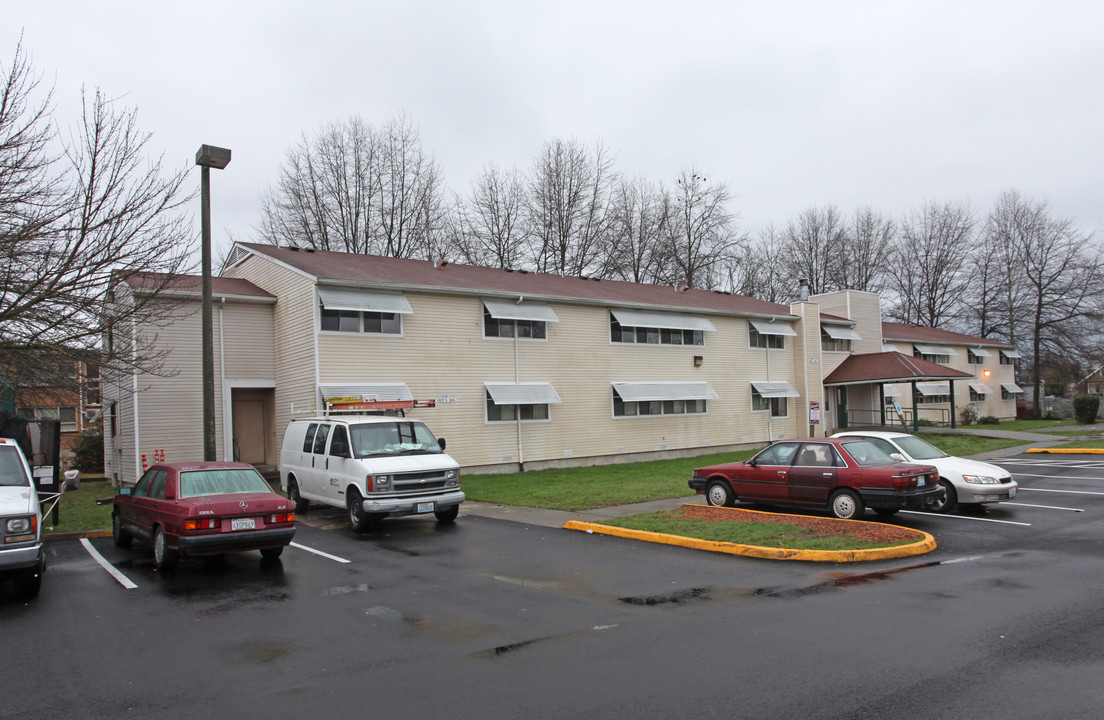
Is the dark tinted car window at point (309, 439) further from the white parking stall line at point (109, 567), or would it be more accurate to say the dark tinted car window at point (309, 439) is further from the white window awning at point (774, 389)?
the white window awning at point (774, 389)

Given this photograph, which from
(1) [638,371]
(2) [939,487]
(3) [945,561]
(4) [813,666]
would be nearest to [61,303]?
(4) [813,666]

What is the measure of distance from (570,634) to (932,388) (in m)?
42.8

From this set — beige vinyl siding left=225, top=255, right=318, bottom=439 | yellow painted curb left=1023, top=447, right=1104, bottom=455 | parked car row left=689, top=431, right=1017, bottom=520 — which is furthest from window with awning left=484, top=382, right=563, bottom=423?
yellow painted curb left=1023, top=447, right=1104, bottom=455

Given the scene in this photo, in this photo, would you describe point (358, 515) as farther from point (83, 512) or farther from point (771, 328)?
point (771, 328)

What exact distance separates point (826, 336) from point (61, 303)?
31309mm

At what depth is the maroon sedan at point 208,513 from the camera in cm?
939

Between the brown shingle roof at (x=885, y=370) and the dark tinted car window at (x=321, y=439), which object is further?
the brown shingle roof at (x=885, y=370)

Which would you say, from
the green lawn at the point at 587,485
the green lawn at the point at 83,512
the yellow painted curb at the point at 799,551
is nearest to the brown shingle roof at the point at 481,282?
the green lawn at the point at 587,485

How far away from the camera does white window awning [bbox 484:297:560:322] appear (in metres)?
22.9

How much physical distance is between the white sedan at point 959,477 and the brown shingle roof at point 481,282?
41.0 ft

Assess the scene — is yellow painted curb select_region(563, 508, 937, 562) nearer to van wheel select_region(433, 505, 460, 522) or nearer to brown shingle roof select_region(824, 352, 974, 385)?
van wheel select_region(433, 505, 460, 522)

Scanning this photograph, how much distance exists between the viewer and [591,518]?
13281 mm

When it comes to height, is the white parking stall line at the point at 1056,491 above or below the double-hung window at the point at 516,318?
below

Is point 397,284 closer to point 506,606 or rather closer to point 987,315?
point 506,606
